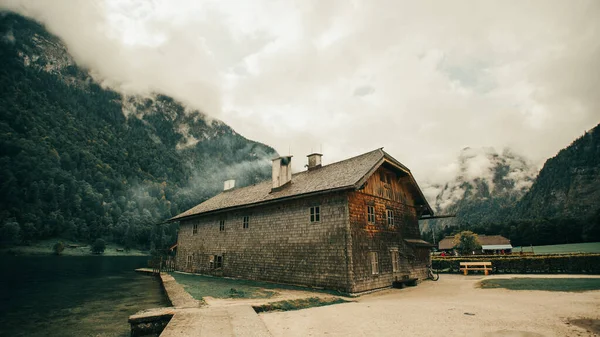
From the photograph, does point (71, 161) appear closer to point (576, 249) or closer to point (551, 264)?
point (551, 264)

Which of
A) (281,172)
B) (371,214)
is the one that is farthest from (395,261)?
(281,172)

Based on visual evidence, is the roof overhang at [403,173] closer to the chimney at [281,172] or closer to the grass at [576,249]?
the chimney at [281,172]

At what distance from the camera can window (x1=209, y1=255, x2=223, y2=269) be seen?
2372cm

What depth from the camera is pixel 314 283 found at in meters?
16.0

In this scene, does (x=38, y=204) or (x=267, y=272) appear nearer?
(x=267, y=272)

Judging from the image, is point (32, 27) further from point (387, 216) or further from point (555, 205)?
point (555, 205)

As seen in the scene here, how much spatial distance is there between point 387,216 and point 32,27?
261 meters

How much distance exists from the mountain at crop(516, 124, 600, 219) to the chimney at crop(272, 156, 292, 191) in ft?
460

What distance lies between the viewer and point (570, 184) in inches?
5012

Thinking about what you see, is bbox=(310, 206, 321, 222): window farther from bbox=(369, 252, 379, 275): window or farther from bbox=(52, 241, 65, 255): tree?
bbox=(52, 241, 65, 255): tree

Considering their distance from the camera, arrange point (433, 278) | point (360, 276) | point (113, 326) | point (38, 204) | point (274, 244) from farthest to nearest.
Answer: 1. point (38, 204)
2. point (433, 278)
3. point (274, 244)
4. point (360, 276)
5. point (113, 326)

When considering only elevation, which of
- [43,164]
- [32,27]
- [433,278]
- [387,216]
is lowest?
[433,278]

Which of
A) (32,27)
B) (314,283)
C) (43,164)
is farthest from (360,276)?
(32,27)

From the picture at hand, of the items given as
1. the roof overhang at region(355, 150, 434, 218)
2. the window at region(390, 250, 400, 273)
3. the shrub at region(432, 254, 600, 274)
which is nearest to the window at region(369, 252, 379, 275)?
the window at region(390, 250, 400, 273)
